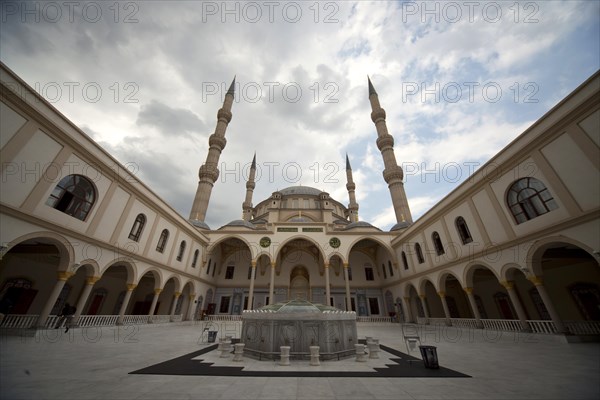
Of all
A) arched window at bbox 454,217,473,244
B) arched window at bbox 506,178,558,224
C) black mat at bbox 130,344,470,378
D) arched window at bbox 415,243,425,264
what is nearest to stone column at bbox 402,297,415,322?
arched window at bbox 415,243,425,264

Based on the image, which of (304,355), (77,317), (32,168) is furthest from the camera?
(77,317)

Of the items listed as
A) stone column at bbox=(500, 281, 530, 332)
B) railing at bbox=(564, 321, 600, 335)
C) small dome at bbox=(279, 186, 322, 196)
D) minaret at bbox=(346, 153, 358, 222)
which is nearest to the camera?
railing at bbox=(564, 321, 600, 335)

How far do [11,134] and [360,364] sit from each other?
39.3 feet

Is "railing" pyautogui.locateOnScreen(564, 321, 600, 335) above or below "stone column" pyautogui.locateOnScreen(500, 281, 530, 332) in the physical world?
Answer: below

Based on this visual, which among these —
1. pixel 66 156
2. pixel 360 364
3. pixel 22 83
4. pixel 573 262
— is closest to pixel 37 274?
pixel 66 156

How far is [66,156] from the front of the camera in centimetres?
859

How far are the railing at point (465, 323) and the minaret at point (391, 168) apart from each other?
10.6 m

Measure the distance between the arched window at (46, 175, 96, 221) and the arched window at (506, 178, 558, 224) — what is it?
17.3 metres

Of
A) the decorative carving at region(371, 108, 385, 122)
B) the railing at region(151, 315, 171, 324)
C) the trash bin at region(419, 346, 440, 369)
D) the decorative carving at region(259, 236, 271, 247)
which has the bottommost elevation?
the trash bin at region(419, 346, 440, 369)

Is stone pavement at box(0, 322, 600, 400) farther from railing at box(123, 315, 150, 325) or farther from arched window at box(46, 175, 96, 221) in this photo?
railing at box(123, 315, 150, 325)

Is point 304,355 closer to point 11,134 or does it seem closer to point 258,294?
point 11,134

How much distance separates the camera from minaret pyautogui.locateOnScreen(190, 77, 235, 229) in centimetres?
2431

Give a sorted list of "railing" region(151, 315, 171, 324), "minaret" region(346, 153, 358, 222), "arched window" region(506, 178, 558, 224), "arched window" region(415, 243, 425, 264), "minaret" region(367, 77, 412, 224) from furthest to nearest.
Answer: "minaret" region(346, 153, 358, 222) < "minaret" region(367, 77, 412, 224) < "arched window" region(415, 243, 425, 264) < "railing" region(151, 315, 171, 324) < "arched window" region(506, 178, 558, 224)

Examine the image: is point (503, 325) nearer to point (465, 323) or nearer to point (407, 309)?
point (465, 323)
